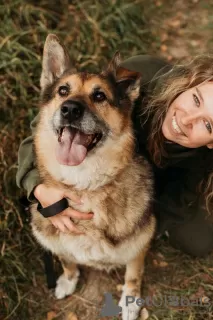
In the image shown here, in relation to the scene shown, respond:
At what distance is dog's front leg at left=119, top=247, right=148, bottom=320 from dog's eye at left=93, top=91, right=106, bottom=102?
1343 millimetres

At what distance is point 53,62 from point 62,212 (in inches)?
40.8

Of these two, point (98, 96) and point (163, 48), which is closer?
point (98, 96)

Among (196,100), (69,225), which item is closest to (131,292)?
(69,225)

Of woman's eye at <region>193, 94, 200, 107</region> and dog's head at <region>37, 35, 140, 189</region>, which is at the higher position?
dog's head at <region>37, 35, 140, 189</region>

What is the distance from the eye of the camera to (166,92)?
2.26 meters

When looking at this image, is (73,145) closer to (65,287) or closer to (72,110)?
(72,110)

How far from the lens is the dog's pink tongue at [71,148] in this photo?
1.98 m

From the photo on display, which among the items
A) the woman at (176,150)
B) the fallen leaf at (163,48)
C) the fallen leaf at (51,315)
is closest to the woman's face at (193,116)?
the woman at (176,150)

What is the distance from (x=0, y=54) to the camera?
3.44 meters

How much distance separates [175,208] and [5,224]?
154cm

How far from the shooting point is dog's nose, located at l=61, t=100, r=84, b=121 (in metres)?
1.89

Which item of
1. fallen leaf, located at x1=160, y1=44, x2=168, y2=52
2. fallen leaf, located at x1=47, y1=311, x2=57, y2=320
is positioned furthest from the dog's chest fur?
fallen leaf, located at x1=160, y1=44, x2=168, y2=52

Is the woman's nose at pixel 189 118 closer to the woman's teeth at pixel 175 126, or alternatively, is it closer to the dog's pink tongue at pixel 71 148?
the woman's teeth at pixel 175 126

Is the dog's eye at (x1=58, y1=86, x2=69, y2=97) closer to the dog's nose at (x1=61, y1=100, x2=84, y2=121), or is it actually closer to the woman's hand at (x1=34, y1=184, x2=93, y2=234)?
the dog's nose at (x1=61, y1=100, x2=84, y2=121)
